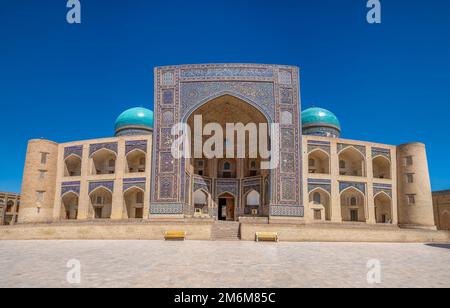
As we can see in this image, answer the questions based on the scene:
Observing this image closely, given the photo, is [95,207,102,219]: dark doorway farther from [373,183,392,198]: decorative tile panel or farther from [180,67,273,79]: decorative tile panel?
[373,183,392,198]: decorative tile panel

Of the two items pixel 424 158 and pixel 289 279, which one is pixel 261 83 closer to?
pixel 424 158

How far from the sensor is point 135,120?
29125 mm

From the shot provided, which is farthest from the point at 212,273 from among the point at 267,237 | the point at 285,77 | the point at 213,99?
the point at 285,77

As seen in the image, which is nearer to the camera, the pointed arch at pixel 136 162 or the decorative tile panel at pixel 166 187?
the decorative tile panel at pixel 166 187

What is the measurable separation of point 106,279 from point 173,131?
682 inches

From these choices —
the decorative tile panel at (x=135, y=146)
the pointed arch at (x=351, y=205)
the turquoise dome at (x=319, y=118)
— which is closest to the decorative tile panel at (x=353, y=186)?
the pointed arch at (x=351, y=205)

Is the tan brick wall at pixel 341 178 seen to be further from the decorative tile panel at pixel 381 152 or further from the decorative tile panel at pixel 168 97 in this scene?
the decorative tile panel at pixel 168 97

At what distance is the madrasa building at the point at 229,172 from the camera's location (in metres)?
21.7

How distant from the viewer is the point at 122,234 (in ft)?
50.6

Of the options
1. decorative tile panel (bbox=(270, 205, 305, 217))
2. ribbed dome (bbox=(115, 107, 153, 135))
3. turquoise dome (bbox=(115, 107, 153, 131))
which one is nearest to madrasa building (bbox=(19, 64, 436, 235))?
decorative tile panel (bbox=(270, 205, 305, 217))

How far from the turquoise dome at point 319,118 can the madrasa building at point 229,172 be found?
0.32 meters

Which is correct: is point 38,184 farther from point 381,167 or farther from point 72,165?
point 381,167

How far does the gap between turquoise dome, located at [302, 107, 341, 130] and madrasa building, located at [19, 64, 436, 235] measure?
1.04 ft
